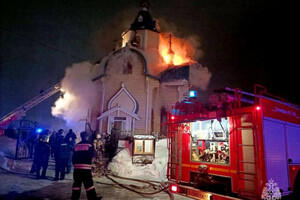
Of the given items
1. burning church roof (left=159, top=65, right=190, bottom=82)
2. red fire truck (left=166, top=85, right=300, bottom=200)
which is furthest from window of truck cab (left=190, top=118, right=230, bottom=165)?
burning church roof (left=159, top=65, right=190, bottom=82)

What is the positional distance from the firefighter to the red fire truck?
2560 millimetres

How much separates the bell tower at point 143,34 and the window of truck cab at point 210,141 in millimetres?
20256

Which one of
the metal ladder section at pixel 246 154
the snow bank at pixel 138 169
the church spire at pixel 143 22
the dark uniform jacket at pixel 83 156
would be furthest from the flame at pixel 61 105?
the metal ladder section at pixel 246 154

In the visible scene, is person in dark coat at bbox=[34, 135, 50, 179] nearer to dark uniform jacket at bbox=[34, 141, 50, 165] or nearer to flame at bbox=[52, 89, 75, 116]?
dark uniform jacket at bbox=[34, 141, 50, 165]

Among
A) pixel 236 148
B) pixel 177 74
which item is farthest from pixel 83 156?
pixel 177 74

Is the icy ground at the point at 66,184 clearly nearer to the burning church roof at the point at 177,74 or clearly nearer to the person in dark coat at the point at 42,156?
the person in dark coat at the point at 42,156

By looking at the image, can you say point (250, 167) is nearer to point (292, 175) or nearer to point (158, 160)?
point (292, 175)

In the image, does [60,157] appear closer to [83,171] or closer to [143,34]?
[83,171]

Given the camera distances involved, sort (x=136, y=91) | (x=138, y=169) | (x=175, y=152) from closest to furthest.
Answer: (x=175, y=152), (x=138, y=169), (x=136, y=91)

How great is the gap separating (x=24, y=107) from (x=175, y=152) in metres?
30.2

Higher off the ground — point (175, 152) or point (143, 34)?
point (143, 34)

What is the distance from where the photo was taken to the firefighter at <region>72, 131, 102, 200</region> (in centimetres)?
585

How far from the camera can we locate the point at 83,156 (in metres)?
6.13

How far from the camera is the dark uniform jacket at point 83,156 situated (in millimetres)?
6052
